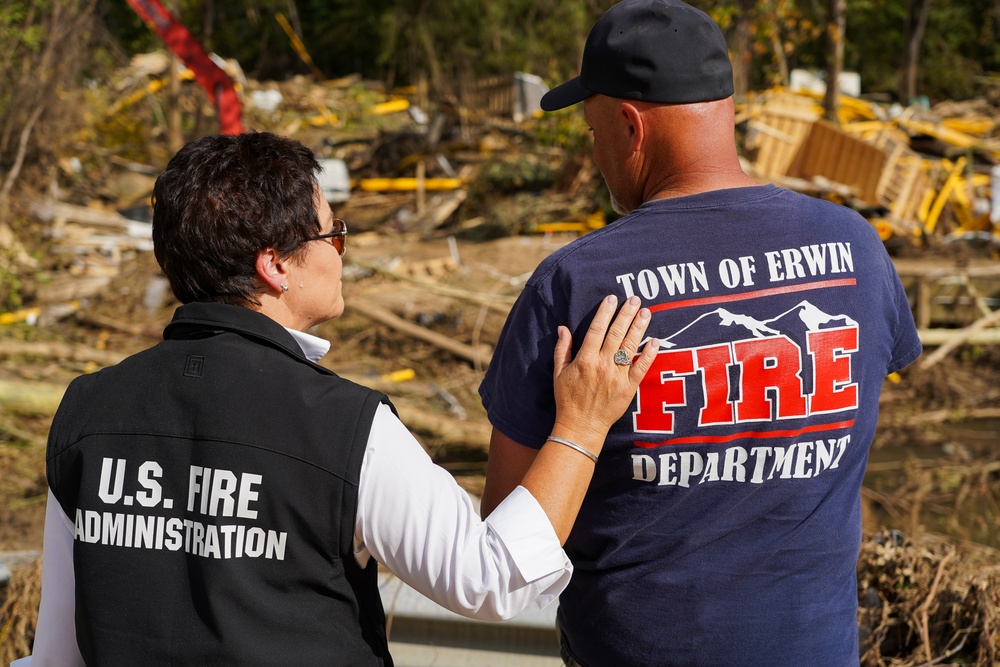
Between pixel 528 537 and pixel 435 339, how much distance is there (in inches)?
265

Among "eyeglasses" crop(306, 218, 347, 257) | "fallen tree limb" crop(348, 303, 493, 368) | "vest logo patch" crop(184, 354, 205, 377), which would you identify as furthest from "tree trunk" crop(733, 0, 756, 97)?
"vest logo patch" crop(184, 354, 205, 377)

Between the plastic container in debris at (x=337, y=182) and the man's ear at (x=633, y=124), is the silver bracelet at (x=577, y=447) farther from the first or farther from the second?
the plastic container in debris at (x=337, y=182)

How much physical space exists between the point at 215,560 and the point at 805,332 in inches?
44.3

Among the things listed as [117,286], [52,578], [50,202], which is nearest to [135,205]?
[50,202]

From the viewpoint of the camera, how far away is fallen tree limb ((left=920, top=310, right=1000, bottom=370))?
768 centimetres

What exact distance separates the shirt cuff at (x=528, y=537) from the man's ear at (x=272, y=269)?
0.58 meters

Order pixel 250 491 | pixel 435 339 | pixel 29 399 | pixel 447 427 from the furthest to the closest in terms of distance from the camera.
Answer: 1. pixel 435 339
2. pixel 29 399
3. pixel 447 427
4. pixel 250 491

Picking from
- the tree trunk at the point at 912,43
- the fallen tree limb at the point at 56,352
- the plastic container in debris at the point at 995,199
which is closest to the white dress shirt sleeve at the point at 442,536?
the fallen tree limb at the point at 56,352

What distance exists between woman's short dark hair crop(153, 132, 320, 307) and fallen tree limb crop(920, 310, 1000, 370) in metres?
7.30

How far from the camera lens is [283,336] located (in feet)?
5.24

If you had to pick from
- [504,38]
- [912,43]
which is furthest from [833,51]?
[504,38]

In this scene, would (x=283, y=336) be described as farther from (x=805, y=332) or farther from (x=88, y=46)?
(x=88, y=46)

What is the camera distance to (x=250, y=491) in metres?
1.45

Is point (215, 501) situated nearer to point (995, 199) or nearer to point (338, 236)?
point (338, 236)
